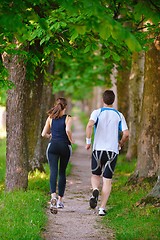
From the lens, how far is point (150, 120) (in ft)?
42.6

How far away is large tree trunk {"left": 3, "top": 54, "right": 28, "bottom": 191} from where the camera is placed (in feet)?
38.3

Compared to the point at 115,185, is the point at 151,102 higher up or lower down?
higher up

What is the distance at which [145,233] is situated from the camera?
8.11 metres

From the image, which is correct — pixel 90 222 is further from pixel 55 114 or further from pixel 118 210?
pixel 55 114

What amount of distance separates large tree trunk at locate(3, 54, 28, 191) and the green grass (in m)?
1.99

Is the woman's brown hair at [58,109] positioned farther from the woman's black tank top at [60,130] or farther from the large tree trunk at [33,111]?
the large tree trunk at [33,111]

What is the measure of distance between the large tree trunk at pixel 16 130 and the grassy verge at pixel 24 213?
37cm

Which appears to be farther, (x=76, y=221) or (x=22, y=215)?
(x=76, y=221)

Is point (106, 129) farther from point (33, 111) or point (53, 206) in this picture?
point (33, 111)

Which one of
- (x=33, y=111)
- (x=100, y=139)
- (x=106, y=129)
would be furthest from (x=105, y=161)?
(x=33, y=111)

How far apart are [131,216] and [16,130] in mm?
3403

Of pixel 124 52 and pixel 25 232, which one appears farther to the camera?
pixel 124 52

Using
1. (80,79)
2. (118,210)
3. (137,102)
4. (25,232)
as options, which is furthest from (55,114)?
(80,79)

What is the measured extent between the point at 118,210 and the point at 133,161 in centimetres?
887
